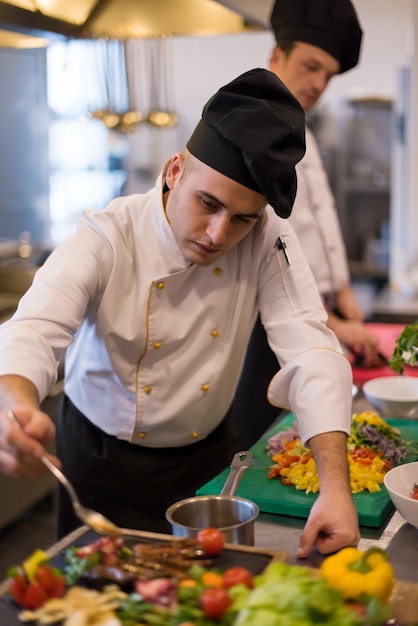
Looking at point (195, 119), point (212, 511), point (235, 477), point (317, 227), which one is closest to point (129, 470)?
point (235, 477)

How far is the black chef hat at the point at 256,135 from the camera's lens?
4.95ft

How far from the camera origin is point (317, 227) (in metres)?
3.10

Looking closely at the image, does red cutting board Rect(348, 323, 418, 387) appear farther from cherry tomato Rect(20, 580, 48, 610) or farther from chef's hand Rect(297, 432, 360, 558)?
cherry tomato Rect(20, 580, 48, 610)

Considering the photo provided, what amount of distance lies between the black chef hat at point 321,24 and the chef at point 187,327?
37.7 inches

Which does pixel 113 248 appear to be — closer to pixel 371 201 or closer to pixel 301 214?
pixel 301 214

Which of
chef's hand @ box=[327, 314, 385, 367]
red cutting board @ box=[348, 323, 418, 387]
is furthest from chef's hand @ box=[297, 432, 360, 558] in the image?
chef's hand @ box=[327, 314, 385, 367]

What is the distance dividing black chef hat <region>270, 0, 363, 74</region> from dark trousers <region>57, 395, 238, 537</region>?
132 centimetres

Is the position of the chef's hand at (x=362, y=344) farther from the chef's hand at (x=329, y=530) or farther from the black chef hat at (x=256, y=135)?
the chef's hand at (x=329, y=530)

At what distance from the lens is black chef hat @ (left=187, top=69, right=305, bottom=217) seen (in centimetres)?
151

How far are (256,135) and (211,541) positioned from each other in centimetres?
73

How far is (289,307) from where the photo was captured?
1.85 m

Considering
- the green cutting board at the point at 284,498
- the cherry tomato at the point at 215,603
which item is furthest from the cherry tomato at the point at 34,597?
the green cutting board at the point at 284,498

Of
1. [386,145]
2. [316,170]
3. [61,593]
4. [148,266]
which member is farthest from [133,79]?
[61,593]

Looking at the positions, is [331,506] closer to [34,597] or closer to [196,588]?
[196,588]
